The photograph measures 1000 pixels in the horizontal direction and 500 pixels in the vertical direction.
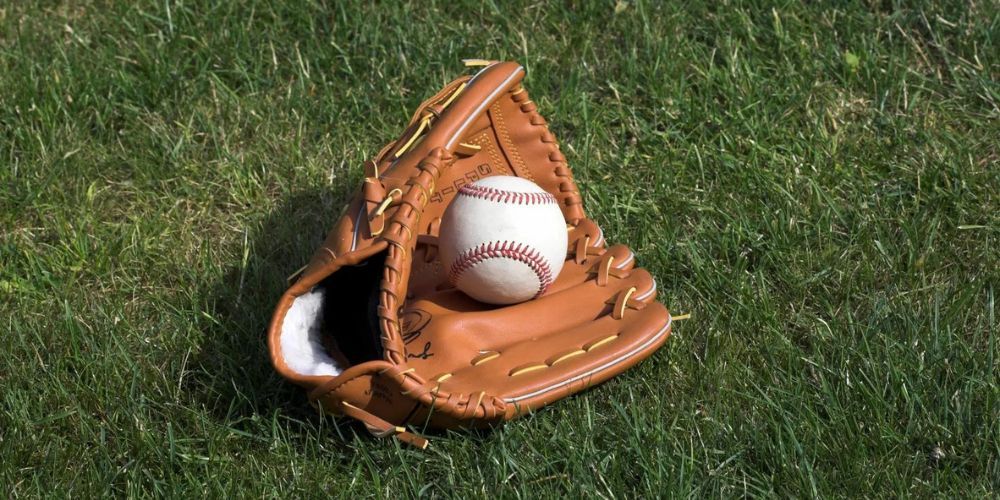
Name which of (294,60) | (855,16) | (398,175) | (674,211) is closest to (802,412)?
(674,211)

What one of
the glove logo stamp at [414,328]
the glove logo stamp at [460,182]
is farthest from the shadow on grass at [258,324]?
the glove logo stamp at [460,182]

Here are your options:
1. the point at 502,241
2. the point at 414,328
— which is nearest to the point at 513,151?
the point at 502,241

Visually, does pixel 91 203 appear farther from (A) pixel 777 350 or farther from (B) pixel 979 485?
(B) pixel 979 485

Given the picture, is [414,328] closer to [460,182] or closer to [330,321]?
[330,321]

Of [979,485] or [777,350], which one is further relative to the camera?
[777,350]

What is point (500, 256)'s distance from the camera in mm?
3357

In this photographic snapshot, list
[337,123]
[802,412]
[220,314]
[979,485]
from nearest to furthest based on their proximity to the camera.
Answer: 1. [979,485]
2. [802,412]
3. [220,314]
4. [337,123]

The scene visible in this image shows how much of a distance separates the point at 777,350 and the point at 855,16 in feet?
6.26

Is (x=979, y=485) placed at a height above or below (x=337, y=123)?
below

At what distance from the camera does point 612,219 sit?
402 cm

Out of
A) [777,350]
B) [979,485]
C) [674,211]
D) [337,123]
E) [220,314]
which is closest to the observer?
[979,485]

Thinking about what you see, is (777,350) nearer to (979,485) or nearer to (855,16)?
(979,485)

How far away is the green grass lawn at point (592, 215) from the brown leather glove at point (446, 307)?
0.11 meters

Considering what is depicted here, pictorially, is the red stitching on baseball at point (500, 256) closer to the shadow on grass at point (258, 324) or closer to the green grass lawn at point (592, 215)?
the green grass lawn at point (592, 215)
